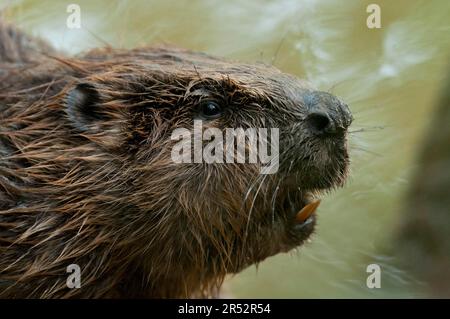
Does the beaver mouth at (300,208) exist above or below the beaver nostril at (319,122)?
below

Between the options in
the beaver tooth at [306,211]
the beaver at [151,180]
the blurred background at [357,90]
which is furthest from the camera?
the blurred background at [357,90]

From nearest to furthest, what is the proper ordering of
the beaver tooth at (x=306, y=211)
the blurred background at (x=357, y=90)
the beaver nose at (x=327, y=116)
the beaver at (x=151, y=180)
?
the beaver nose at (x=327, y=116) < the beaver at (x=151, y=180) < the beaver tooth at (x=306, y=211) < the blurred background at (x=357, y=90)

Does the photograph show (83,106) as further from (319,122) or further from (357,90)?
(357,90)

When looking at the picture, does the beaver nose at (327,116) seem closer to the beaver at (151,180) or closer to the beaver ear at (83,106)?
the beaver at (151,180)

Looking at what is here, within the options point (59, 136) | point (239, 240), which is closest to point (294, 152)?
point (239, 240)

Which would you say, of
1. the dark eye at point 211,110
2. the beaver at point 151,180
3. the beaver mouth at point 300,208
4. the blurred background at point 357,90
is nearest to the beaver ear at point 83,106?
the beaver at point 151,180

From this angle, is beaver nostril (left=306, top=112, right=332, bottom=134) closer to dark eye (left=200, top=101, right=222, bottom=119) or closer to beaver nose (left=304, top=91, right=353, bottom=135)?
beaver nose (left=304, top=91, right=353, bottom=135)
